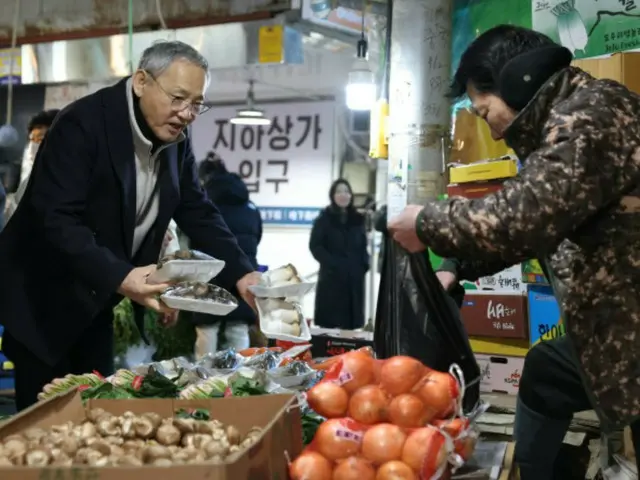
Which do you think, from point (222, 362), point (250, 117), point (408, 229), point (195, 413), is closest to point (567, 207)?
point (408, 229)

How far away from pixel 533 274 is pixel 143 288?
236 cm

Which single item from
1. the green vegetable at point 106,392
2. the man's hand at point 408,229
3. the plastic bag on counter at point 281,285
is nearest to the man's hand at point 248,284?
the plastic bag on counter at point 281,285

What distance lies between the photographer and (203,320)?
230 inches

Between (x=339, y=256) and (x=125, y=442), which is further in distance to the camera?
(x=339, y=256)

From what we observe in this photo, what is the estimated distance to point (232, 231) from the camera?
6328mm

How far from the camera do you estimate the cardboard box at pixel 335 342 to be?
445 cm

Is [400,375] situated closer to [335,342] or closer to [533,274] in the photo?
[533,274]

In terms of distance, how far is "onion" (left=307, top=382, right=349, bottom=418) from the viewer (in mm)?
1758

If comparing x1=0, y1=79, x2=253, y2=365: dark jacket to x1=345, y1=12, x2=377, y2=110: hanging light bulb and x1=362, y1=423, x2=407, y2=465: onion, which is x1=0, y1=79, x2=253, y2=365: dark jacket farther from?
x1=345, y1=12, x2=377, y2=110: hanging light bulb

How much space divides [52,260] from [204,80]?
781 millimetres

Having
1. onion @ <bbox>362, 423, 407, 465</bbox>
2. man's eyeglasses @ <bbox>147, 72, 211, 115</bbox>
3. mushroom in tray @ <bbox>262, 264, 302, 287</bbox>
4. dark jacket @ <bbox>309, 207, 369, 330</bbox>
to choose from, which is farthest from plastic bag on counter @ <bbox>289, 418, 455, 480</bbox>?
dark jacket @ <bbox>309, 207, 369, 330</bbox>

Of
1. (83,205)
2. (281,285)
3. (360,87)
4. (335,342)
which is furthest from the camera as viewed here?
(360,87)

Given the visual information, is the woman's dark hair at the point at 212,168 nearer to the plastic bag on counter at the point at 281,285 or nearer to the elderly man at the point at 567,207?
the plastic bag on counter at the point at 281,285

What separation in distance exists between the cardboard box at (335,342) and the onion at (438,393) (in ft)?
8.62
